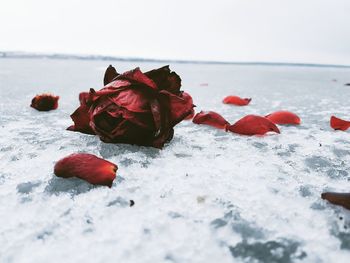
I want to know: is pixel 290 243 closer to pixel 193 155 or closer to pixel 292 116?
pixel 193 155

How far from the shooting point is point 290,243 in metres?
0.64

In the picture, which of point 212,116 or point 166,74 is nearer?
point 166,74

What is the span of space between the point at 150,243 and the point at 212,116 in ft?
3.41

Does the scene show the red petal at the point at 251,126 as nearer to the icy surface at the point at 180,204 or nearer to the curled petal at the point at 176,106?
the icy surface at the point at 180,204

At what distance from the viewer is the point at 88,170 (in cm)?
90

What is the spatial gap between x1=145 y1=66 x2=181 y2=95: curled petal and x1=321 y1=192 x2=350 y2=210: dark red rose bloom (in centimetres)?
59

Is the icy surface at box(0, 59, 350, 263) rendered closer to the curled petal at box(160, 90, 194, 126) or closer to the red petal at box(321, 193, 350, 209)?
the red petal at box(321, 193, 350, 209)

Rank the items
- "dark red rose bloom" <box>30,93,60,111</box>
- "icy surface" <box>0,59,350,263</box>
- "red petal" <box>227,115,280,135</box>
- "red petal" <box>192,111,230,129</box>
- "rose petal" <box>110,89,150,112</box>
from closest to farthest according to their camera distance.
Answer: "icy surface" <box>0,59,350,263</box>, "rose petal" <box>110,89,150,112</box>, "red petal" <box>227,115,280,135</box>, "red petal" <box>192,111,230,129</box>, "dark red rose bloom" <box>30,93,60,111</box>

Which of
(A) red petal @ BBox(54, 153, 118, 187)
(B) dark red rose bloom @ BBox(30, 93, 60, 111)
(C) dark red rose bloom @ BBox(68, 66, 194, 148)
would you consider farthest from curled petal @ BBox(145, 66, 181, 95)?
(B) dark red rose bloom @ BBox(30, 93, 60, 111)

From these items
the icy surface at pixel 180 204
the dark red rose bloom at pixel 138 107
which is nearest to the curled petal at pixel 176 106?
the dark red rose bloom at pixel 138 107

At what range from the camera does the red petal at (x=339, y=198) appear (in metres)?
0.75

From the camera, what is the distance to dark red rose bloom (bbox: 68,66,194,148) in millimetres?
1072

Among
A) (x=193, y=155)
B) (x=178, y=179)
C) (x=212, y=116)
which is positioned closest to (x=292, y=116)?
(x=212, y=116)

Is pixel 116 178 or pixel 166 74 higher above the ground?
pixel 166 74
